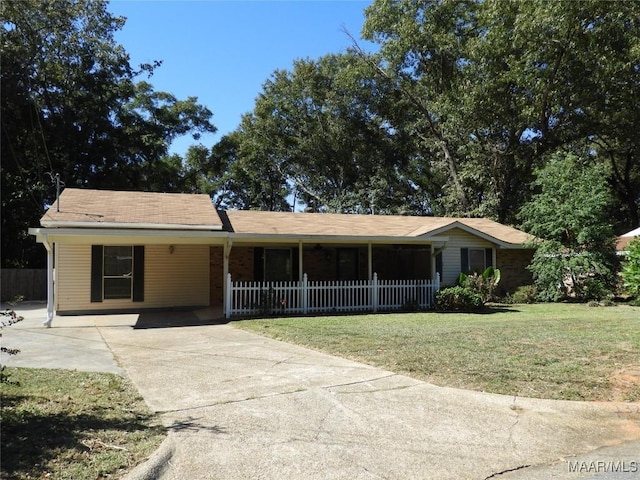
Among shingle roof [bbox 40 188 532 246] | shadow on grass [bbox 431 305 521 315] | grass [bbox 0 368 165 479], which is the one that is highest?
shingle roof [bbox 40 188 532 246]

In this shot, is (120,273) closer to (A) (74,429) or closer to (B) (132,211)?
(B) (132,211)

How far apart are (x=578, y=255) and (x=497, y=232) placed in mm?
3495

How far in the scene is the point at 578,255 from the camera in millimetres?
18172

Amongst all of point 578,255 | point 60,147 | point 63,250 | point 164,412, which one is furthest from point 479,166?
point 164,412

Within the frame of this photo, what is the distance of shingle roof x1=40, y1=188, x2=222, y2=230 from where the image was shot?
13.4 m

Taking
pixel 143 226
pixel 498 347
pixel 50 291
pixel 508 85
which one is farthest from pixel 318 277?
pixel 508 85

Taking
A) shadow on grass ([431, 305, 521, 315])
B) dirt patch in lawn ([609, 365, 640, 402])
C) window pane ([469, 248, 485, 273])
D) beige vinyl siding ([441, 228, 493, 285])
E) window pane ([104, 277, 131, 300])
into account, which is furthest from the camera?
window pane ([469, 248, 485, 273])

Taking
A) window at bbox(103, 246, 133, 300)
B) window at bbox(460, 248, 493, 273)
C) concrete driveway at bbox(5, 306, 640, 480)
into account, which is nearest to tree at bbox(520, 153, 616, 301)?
window at bbox(460, 248, 493, 273)

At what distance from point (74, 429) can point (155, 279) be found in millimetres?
12154

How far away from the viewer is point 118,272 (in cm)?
1583

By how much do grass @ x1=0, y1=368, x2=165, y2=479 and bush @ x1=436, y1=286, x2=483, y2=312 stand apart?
1126 cm

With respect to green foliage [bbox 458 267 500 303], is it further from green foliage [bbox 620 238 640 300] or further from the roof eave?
green foliage [bbox 620 238 640 300]

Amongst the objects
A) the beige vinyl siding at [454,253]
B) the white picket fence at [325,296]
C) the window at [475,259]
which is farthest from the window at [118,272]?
the window at [475,259]

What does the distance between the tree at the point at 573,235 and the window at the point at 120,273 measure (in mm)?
13933
